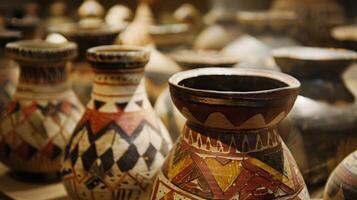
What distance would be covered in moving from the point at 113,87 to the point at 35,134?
0.32 m

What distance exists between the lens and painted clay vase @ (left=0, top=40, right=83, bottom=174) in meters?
1.33

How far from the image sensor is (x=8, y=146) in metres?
1.35

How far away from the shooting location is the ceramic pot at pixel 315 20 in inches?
90.6

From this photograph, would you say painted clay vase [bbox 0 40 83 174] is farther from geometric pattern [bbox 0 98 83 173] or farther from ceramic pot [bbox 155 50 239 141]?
ceramic pot [bbox 155 50 239 141]

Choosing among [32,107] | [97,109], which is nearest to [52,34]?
[32,107]

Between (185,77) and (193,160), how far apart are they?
5.9 inches

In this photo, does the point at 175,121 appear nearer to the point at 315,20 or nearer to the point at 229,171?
the point at 229,171

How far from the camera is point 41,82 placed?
1.36 m

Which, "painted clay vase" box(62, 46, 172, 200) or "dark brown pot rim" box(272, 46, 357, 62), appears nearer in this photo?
"painted clay vase" box(62, 46, 172, 200)

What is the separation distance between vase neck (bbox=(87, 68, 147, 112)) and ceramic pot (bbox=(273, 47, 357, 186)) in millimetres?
381

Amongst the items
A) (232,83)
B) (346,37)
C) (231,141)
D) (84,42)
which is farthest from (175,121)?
(346,37)

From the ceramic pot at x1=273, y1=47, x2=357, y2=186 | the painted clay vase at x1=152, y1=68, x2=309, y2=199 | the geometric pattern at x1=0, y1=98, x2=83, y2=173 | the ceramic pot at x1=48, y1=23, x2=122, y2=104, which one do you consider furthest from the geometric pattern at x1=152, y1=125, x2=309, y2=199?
the ceramic pot at x1=48, y1=23, x2=122, y2=104

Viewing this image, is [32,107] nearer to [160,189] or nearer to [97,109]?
[97,109]

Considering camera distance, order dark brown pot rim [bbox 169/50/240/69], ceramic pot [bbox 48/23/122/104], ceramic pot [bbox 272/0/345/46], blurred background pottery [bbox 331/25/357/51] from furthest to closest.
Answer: ceramic pot [bbox 272/0/345/46] → blurred background pottery [bbox 331/25/357/51] → ceramic pot [bbox 48/23/122/104] → dark brown pot rim [bbox 169/50/240/69]
